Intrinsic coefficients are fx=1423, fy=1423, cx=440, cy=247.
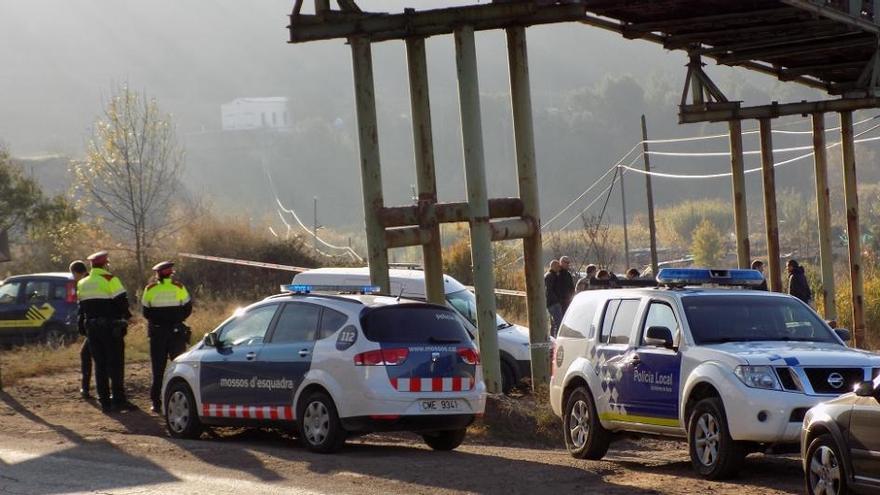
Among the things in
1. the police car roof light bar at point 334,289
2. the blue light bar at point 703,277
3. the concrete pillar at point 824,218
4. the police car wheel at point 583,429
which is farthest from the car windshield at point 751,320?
the concrete pillar at point 824,218

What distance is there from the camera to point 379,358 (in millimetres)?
13453

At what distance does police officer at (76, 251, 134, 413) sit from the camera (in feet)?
59.6

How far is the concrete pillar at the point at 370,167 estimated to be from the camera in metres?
17.4

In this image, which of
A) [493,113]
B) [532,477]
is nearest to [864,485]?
[532,477]

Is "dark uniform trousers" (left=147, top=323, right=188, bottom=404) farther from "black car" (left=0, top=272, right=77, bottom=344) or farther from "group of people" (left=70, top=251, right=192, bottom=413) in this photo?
"black car" (left=0, top=272, right=77, bottom=344)

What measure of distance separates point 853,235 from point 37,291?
1583cm

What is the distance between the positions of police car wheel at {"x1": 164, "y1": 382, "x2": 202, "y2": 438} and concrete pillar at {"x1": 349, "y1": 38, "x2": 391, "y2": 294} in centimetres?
303

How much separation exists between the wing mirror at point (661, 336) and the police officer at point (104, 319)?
818 cm

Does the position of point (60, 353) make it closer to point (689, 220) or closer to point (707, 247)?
point (707, 247)

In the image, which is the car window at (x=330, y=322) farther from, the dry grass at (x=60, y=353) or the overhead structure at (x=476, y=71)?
the dry grass at (x=60, y=353)

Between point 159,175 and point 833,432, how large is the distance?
3331 centimetres

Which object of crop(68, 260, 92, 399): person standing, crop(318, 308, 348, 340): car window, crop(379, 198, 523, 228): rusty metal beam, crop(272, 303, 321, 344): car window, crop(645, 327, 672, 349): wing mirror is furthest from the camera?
crop(68, 260, 92, 399): person standing

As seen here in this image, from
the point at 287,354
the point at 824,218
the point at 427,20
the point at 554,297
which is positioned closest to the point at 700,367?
the point at 287,354

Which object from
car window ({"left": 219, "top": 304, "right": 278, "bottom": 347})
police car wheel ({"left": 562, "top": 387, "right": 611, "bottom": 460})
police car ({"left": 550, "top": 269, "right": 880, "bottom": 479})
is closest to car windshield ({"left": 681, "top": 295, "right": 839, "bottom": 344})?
police car ({"left": 550, "top": 269, "right": 880, "bottom": 479})
